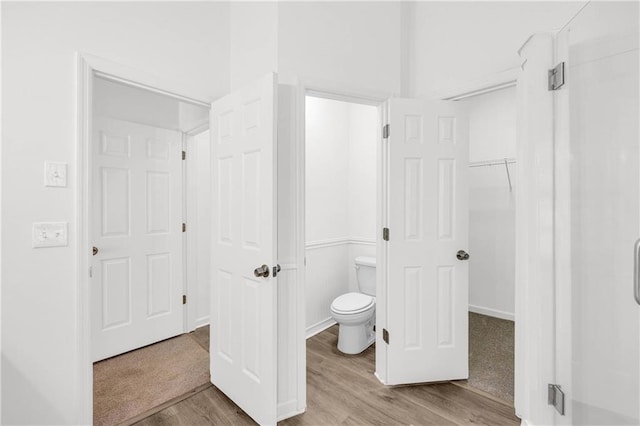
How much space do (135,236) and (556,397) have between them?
3.06 meters

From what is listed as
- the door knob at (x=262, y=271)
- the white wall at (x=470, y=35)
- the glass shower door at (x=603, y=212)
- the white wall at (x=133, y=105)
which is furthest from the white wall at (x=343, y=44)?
the door knob at (x=262, y=271)

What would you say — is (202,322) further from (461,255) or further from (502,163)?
(502,163)

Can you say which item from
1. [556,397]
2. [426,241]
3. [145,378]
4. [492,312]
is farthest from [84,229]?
[492,312]

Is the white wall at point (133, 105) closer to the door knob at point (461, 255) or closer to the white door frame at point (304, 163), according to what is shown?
the white door frame at point (304, 163)

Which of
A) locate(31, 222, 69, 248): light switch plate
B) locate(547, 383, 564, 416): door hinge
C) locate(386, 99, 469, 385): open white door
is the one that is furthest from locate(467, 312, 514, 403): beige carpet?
locate(31, 222, 69, 248): light switch plate

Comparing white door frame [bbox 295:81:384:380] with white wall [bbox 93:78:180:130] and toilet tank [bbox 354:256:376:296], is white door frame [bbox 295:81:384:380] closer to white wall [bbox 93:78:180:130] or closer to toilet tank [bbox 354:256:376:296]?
toilet tank [bbox 354:256:376:296]

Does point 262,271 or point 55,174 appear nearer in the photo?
point 55,174

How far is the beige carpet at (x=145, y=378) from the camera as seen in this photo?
1.84 m

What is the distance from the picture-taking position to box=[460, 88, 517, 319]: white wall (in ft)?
10.9

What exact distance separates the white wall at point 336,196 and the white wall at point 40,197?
1.82 metres

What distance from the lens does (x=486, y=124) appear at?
3.48m

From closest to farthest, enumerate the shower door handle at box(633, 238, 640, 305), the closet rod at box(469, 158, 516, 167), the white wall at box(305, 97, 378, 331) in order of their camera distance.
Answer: the shower door handle at box(633, 238, 640, 305)
the white wall at box(305, 97, 378, 331)
the closet rod at box(469, 158, 516, 167)

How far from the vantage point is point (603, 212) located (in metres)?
1.16

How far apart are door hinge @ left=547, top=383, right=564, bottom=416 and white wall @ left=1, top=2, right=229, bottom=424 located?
2.27 meters
